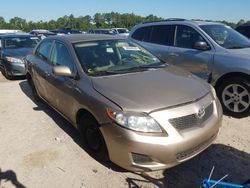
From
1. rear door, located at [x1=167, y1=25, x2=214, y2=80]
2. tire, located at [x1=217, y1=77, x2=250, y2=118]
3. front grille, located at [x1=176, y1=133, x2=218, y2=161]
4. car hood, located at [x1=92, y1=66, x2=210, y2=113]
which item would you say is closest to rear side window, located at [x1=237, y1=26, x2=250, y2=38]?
rear door, located at [x1=167, y1=25, x2=214, y2=80]

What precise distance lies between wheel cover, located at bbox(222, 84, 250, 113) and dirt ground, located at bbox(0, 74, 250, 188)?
0.73 ft

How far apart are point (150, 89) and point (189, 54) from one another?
8.87ft

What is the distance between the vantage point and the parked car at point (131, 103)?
308 centimetres

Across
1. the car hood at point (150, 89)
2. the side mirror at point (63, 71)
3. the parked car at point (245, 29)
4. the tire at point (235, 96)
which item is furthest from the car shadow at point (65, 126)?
the parked car at point (245, 29)

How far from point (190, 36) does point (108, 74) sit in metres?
2.84

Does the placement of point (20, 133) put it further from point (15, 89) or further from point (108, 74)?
point (15, 89)

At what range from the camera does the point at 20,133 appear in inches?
192

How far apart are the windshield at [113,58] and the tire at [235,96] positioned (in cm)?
146

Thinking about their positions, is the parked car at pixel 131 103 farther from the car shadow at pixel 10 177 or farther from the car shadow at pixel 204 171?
the car shadow at pixel 10 177

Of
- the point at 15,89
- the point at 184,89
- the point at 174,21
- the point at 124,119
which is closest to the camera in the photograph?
the point at 124,119

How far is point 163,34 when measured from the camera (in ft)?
21.9

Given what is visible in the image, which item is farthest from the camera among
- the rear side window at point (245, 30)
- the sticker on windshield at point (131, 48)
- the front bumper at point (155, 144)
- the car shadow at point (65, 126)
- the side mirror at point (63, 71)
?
the rear side window at point (245, 30)

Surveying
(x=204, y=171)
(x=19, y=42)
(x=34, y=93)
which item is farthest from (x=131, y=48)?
(x=19, y=42)

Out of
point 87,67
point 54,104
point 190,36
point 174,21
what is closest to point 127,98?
point 87,67
